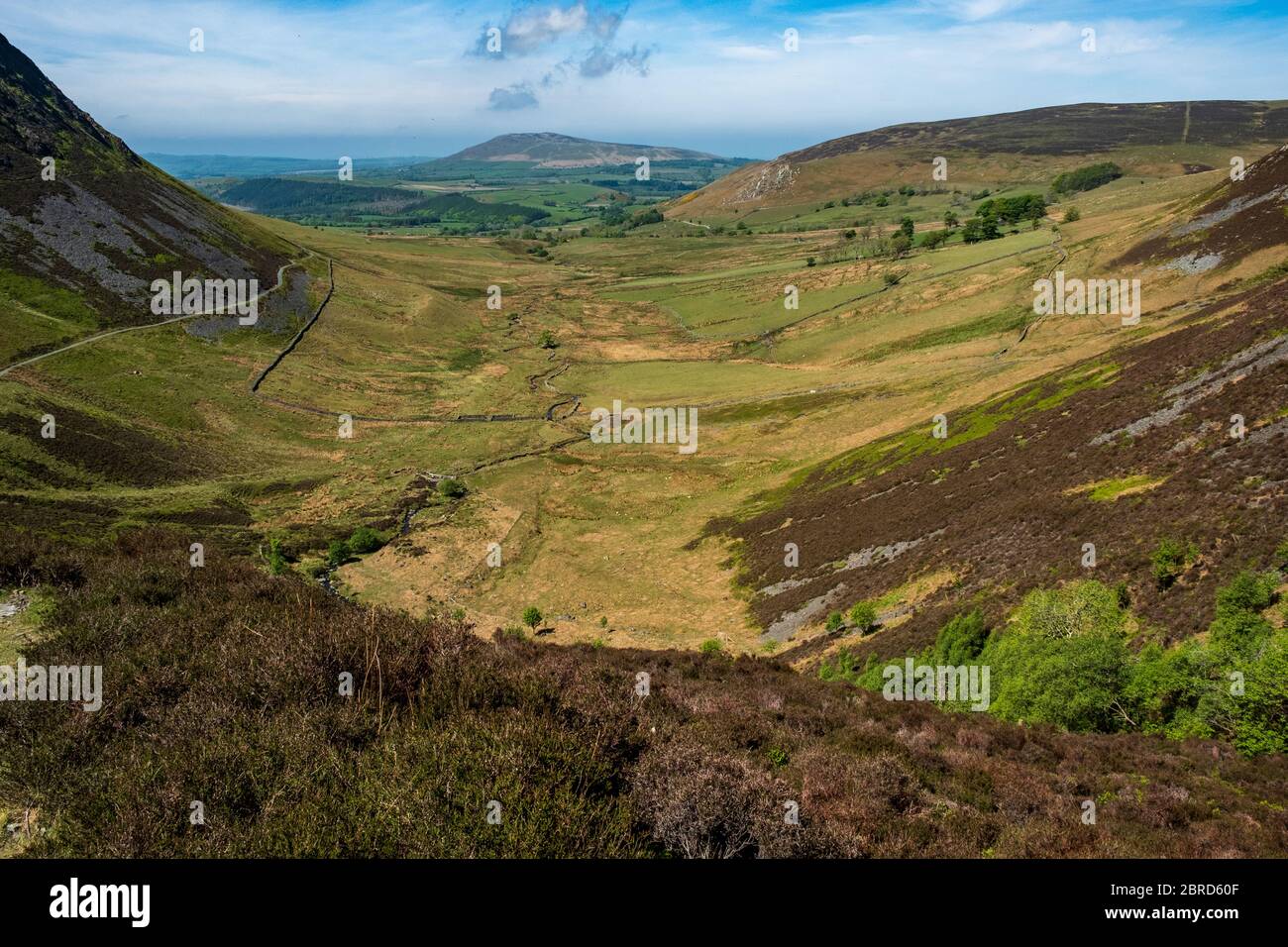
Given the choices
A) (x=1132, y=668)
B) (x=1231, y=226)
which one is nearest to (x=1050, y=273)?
(x=1231, y=226)

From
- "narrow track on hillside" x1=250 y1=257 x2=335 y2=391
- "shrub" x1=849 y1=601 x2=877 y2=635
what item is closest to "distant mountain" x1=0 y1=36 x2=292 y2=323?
"narrow track on hillside" x1=250 y1=257 x2=335 y2=391

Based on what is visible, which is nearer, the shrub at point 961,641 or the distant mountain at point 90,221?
the shrub at point 961,641

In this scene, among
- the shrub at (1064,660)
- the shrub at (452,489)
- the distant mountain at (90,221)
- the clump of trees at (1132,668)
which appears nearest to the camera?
the clump of trees at (1132,668)

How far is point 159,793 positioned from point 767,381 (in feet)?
286

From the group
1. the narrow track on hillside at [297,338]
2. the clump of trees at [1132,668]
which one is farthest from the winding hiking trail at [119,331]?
the clump of trees at [1132,668]

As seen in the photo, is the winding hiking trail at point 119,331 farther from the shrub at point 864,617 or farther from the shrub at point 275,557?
the shrub at point 864,617

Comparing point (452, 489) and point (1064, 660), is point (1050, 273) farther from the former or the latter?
point (1064, 660)

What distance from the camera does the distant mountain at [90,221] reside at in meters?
93.1

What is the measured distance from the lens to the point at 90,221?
347 feet

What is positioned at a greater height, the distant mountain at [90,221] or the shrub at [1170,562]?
the distant mountain at [90,221]

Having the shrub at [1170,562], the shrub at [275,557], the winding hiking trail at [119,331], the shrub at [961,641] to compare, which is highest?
the winding hiking trail at [119,331]

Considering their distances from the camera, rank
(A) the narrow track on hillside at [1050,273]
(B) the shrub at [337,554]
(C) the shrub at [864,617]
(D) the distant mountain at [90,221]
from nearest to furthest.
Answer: (C) the shrub at [864,617]
(B) the shrub at [337,554]
(A) the narrow track on hillside at [1050,273]
(D) the distant mountain at [90,221]

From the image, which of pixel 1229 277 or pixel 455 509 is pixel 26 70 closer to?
pixel 455 509

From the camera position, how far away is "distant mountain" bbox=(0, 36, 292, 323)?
305ft
